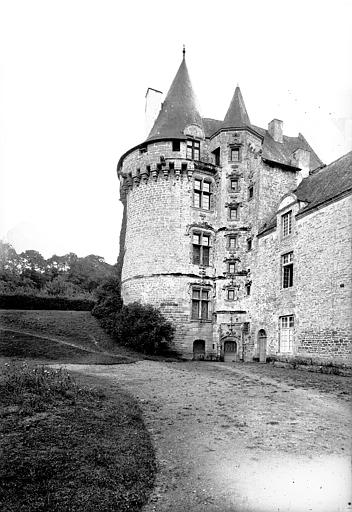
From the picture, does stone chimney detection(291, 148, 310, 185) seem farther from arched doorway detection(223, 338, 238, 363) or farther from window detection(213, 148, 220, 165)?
arched doorway detection(223, 338, 238, 363)

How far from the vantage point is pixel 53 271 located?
175 feet

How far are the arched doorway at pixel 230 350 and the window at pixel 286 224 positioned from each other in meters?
7.84

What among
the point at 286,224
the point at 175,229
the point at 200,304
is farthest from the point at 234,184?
the point at 200,304

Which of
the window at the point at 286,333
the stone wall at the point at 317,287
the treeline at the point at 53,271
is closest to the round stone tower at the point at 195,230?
the stone wall at the point at 317,287

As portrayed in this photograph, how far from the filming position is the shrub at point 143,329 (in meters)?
23.1

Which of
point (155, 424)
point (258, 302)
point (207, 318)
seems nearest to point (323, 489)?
point (155, 424)

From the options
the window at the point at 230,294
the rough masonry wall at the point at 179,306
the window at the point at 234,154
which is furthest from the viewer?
the window at the point at 234,154

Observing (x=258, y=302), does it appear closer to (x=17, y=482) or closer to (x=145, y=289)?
(x=145, y=289)

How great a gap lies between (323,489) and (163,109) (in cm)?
2758

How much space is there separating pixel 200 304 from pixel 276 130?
50.5 feet

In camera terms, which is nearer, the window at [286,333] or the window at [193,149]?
the window at [286,333]

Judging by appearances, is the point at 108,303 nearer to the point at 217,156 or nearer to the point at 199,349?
the point at 199,349

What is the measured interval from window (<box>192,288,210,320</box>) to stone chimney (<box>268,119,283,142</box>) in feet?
45.2

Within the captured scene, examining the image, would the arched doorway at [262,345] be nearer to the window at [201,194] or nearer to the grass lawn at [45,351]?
the grass lawn at [45,351]
